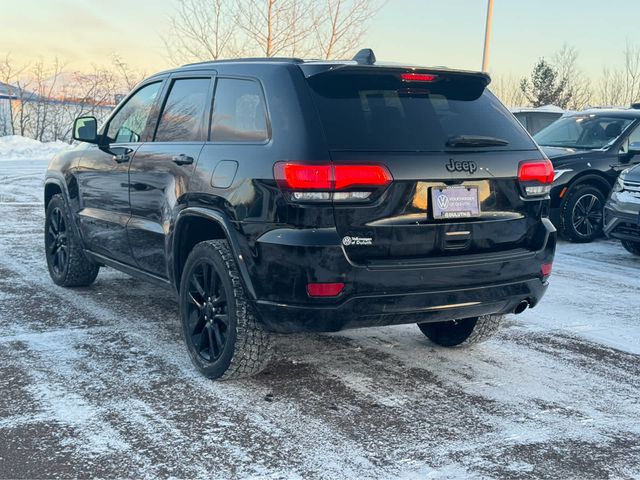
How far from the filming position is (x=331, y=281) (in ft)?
12.1

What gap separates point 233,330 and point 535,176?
1.84 m

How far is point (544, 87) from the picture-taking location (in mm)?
56812

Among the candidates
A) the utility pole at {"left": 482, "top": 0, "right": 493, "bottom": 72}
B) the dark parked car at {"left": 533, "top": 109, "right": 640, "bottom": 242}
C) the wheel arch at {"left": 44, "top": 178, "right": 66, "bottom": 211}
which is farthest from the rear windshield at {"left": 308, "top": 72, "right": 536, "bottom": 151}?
the utility pole at {"left": 482, "top": 0, "right": 493, "bottom": 72}

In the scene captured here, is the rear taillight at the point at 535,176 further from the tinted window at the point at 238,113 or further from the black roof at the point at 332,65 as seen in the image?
the tinted window at the point at 238,113

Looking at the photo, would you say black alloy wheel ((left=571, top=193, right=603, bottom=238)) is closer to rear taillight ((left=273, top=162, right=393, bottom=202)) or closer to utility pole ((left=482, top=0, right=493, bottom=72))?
rear taillight ((left=273, top=162, right=393, bottom=202))

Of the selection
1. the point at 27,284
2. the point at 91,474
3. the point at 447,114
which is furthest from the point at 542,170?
the point at 27,284

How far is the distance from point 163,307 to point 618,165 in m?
6.93

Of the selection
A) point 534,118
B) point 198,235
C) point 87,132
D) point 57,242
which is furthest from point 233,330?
point 534,118

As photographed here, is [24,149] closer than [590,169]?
No

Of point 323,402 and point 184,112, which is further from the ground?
point 184,112

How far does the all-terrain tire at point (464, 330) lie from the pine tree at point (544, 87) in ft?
171

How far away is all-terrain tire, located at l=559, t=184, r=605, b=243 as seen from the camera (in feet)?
33.3

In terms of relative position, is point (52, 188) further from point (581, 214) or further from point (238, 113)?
Answer: point (581, 214)

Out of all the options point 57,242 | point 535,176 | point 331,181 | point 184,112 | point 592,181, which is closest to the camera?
point 331,181
